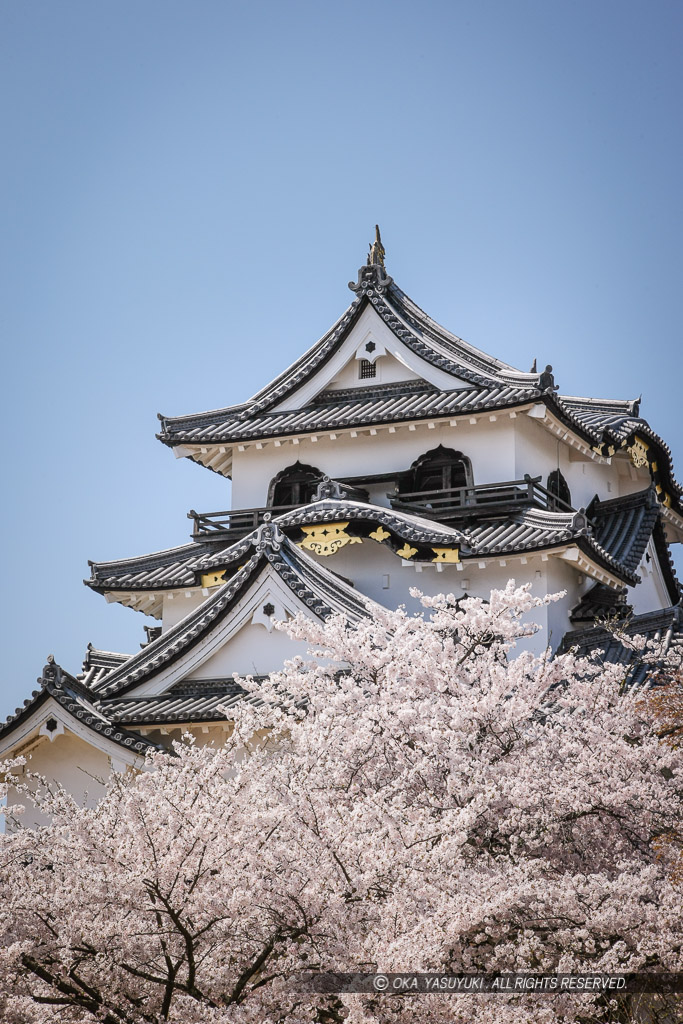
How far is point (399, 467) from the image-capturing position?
73.9ft

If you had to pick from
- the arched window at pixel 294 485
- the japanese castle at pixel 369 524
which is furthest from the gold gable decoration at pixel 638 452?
the arched window at pixel 294 485

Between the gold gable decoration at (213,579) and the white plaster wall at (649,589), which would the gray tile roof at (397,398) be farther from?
the gold gable decoration at (213,579)

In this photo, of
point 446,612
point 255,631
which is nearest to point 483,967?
point 446,612

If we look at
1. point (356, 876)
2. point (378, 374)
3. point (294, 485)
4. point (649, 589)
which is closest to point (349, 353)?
point (378, 374)

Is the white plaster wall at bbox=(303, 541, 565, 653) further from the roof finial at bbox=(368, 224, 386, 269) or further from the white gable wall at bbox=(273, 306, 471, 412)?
the roof finial at bbox=(368, 224, 386, 269)

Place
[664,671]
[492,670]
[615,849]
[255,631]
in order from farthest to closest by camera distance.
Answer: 1. [255,631]
2. [664,671]
3. [492,670]
4. [615,849]

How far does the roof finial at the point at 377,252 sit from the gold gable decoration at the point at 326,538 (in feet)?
23.5

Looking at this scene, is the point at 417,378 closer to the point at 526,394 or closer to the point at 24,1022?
the point at 526,394

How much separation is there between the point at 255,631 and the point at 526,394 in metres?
6.74

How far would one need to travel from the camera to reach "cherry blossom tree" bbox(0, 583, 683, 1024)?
8.92 meters

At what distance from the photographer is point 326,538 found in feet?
65.9

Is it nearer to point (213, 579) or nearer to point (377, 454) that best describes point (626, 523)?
point (377, 454)

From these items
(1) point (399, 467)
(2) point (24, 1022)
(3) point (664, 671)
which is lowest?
(2) point (24, 1022)

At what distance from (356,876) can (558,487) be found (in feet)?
49.2
